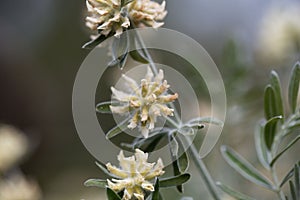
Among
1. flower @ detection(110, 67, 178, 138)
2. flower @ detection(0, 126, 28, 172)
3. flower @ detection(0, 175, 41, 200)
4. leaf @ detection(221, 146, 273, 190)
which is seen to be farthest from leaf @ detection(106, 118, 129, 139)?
flower @ detection(0, 126, 28, 172)

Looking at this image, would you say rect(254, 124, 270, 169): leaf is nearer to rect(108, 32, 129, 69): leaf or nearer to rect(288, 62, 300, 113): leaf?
rect(288, 62, 300, 113): leaf

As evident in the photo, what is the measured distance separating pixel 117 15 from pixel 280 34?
503 mm

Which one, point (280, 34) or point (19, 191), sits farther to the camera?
point (280, 34)

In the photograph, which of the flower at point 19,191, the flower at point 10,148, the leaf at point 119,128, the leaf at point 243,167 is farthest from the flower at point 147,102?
the flower at point 10,148

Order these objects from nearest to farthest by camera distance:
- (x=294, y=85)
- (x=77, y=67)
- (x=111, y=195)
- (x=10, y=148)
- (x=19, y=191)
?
(x=111, y=195)
(x=294, y=85)
(x=19, y=191)
(x=10, y=148)
(x=77, y=67)

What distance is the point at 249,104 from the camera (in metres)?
0.94

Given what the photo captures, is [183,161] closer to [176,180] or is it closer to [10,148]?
[176,180]

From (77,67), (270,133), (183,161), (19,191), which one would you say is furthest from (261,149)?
(77,67)

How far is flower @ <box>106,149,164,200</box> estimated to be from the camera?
494 mm

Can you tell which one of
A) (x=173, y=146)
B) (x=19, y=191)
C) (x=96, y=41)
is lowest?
(x=19, y=191)

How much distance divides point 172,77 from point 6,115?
4.45 feet

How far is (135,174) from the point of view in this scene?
0.50 m

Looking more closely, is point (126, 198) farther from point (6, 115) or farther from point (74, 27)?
point (74, 27)

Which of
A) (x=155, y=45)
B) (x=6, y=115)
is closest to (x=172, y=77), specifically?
(x=155, y=45)
